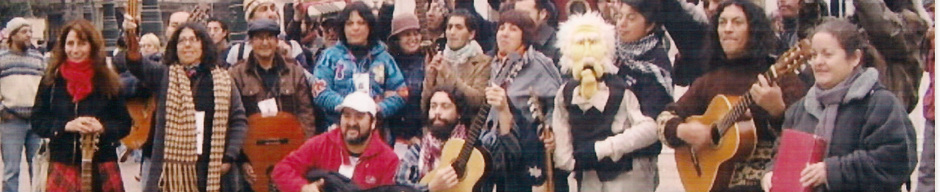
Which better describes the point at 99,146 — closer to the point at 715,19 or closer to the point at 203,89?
the point at 203,89

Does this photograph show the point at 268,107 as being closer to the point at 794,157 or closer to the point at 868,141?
the point at 794,157

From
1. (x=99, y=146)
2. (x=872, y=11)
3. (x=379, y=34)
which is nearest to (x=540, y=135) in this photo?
(x=379, y=34)

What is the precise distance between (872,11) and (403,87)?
182 cm

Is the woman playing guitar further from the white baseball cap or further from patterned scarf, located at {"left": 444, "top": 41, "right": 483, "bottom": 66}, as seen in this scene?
the white baseball cap

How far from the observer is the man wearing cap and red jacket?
21.4 ft

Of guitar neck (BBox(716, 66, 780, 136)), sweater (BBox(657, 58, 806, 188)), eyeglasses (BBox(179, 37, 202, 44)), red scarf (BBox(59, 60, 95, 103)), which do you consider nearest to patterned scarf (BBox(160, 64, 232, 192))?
eyeglasses (BBox(179, 37, 202, 44))

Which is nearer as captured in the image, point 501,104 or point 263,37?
point 501,104

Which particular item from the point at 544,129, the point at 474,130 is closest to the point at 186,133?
the point at 474,130

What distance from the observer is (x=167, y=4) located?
21.6 feet

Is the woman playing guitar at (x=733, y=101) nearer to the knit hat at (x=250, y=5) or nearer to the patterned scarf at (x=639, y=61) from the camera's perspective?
the patterned scarf at (x=639, y=61)

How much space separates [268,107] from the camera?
6613mm

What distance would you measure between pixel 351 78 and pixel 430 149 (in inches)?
16.7

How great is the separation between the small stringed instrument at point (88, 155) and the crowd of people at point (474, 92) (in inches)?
0.5

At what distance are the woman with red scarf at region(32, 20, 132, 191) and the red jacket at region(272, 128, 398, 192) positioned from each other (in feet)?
2.37
